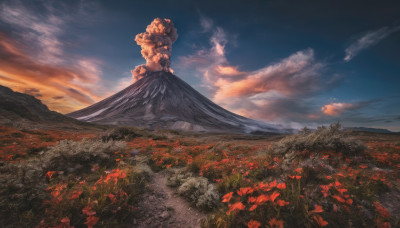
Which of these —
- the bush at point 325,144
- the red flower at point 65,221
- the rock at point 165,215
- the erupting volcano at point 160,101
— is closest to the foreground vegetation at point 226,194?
the red flower at point 65,221

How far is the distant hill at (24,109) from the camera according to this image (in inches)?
1144

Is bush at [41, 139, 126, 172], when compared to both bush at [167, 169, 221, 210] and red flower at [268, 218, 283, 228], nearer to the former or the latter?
bush at [167, 169, 221, 210]

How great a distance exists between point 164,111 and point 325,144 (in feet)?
375

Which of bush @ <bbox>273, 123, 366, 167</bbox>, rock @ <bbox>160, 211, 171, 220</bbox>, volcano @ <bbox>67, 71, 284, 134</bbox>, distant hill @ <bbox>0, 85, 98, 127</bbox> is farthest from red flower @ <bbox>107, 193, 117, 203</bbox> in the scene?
volcano @ <bbox>67, 71, 284, 134</bbox>

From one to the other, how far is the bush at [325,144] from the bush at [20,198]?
7216mm

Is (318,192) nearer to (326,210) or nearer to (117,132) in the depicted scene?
(326,210)

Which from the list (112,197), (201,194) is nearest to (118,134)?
(112,197)

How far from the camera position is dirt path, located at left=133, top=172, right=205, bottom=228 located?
143 inches

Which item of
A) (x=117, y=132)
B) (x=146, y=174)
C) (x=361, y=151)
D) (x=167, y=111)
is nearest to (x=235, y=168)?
(x=146, y=174)

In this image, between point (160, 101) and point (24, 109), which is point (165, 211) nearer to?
point (24, 109)

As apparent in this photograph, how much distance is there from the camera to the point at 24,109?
107ft

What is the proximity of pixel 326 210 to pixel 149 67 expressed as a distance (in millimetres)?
168496

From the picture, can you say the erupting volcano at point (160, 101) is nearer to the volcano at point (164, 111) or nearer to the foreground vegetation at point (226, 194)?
the volcano at point (164, 111)

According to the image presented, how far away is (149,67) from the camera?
157125 mm
